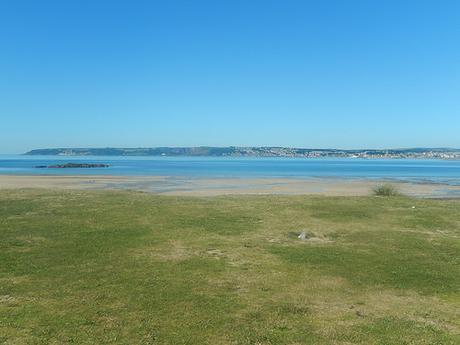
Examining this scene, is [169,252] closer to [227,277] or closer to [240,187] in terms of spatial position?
[227,277]

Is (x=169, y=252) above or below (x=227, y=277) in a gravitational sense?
above

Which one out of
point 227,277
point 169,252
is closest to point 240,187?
point 169,252

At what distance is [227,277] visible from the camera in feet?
47.9

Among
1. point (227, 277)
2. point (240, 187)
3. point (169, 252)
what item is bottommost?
point (240, 187)

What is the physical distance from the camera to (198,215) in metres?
25.8

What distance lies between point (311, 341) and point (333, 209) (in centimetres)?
1858

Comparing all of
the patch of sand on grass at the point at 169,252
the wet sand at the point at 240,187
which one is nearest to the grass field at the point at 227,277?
the patch of sand on grass at the point at 169,252

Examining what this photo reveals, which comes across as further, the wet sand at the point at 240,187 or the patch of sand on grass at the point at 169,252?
the wet sand at the point at 240,187

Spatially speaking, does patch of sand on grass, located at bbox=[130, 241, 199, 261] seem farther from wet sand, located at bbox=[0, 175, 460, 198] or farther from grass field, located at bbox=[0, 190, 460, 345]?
wet sand, located at bbox=[0, 175, 460, 198]

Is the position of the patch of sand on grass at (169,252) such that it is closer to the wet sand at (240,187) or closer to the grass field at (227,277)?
the grass field at (227,277)

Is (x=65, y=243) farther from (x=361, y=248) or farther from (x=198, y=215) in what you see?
(x=361, y=248)

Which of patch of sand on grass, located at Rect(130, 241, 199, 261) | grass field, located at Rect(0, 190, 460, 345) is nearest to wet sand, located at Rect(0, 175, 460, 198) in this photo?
grass field, located at Rect(0, 190, 460, 345)

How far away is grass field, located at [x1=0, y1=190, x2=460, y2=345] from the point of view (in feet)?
34.5

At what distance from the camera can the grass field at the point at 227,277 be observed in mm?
10523
